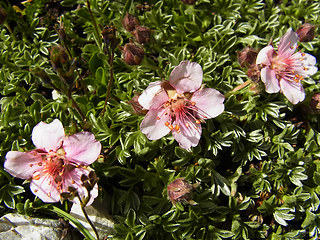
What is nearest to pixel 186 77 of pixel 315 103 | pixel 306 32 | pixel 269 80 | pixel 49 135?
pixel 269 80

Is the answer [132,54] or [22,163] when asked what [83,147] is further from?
[132,54]

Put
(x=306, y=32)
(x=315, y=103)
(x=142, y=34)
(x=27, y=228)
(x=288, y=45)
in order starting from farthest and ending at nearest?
(x=315, y=103)
(x=306, y=32)
(x=142, y=34)
(x=288, y=45)
(x=27, y=228)

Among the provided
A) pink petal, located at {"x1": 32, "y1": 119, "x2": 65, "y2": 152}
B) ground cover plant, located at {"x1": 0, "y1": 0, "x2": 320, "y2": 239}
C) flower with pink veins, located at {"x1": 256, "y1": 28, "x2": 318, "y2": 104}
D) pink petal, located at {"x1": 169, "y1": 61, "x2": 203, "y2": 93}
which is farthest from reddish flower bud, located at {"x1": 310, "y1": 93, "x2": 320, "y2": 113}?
pink petal, located at {"x1": 32, "y1": 119, "x2": 65, "y2": 152}

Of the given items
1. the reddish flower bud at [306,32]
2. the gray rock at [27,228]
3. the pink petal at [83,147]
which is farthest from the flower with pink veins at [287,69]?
the gray rock at [27,228]

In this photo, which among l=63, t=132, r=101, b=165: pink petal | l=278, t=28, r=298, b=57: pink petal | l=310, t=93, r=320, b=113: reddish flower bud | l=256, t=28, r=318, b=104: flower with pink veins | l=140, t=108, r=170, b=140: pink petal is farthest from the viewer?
l=310, t=93, r=320, b=113: reddish flower bud

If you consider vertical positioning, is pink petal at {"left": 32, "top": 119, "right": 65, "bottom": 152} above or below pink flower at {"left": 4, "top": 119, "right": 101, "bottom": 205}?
above

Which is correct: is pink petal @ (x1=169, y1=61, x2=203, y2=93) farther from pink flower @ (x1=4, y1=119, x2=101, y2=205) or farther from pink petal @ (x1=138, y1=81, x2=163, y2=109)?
pink flower @ (x1=4, y1=119, x2=101, y2=205)

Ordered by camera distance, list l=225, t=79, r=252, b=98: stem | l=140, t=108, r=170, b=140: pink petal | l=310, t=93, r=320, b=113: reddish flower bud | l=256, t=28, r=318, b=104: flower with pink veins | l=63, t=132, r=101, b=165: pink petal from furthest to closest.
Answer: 1. l=310, t=93, r=320, b=113: reddish flower bud
2. l=225, t=79, r=252, b=98: stem
3. l=256, t=28, r=318, b=104: flower with pink veins
4. l=140, t=108, r=170, b=140: pink petal
5. l=63, t=132, r=101, b=165: pink petal
